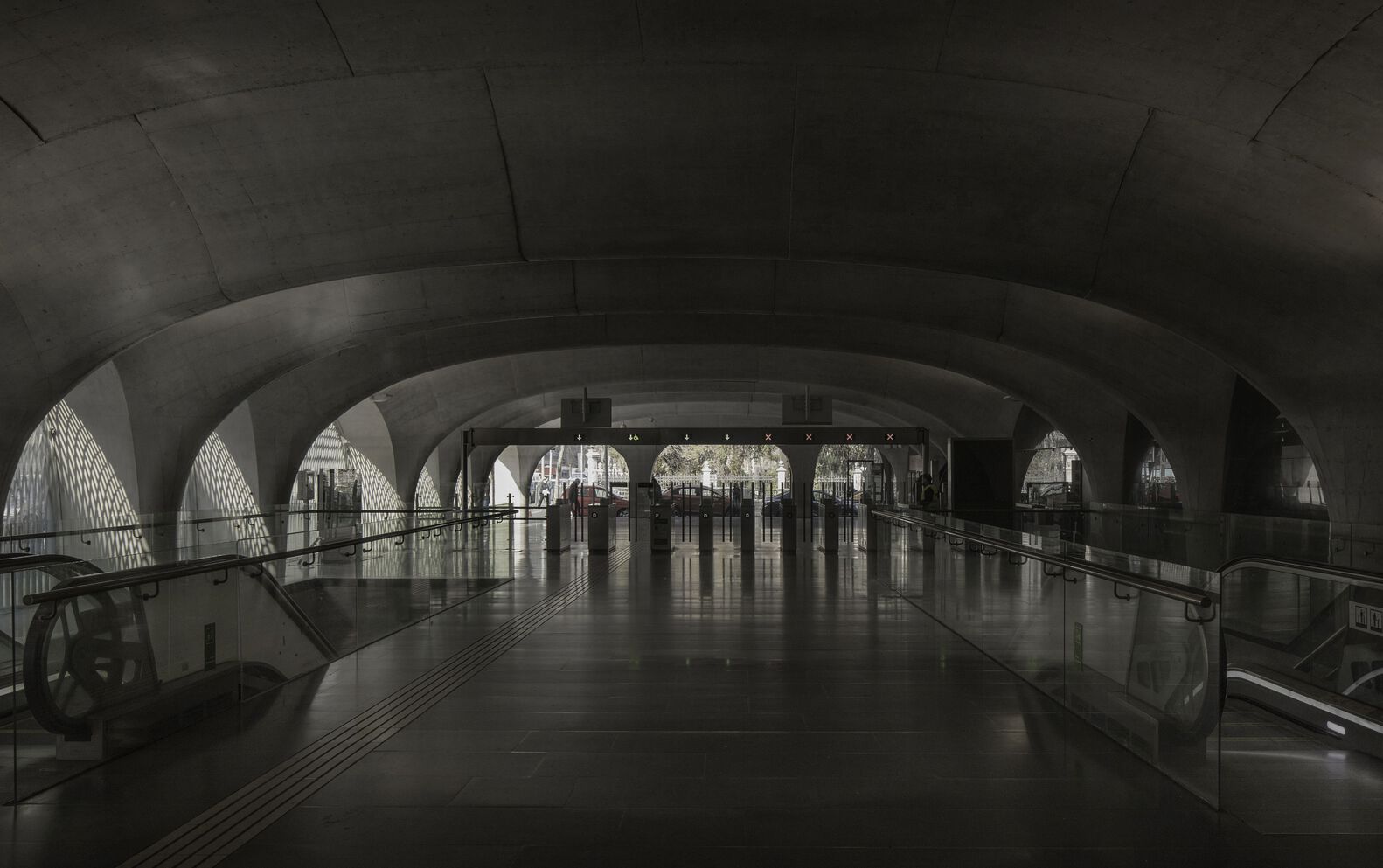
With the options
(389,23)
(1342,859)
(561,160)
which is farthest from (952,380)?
(1342,859)

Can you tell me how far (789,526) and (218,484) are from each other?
1586 cm

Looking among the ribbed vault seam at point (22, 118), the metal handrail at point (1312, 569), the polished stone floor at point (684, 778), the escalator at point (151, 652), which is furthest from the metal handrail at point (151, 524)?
the metal handrail at point (1312, 569)

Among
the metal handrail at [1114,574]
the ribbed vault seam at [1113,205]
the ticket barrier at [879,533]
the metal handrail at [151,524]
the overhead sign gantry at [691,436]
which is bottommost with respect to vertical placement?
the ticket barrier at [879,533]

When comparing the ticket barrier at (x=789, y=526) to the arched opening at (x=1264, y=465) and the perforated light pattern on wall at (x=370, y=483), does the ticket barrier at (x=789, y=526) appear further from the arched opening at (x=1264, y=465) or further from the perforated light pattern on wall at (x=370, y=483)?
the perforated light pattern on wall at (x=370, y=483)

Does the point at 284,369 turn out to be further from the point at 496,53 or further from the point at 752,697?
the point at 752,697

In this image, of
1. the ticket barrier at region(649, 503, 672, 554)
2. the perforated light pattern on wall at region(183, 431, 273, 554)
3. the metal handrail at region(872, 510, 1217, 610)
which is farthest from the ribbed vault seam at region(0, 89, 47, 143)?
the perforated light pattern on wall at region(183, 431, 273, 554)

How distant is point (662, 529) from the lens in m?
20.0

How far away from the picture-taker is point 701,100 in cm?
944

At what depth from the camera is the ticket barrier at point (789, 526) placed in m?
19.5

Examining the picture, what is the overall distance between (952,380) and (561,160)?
20.4 meters

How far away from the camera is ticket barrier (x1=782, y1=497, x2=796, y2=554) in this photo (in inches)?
769

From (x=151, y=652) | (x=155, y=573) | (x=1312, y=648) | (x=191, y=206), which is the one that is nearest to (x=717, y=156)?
(x=191, y=206)

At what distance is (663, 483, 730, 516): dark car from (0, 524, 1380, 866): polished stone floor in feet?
46.0

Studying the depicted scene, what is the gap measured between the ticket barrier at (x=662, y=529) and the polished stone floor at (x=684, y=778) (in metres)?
11.9
